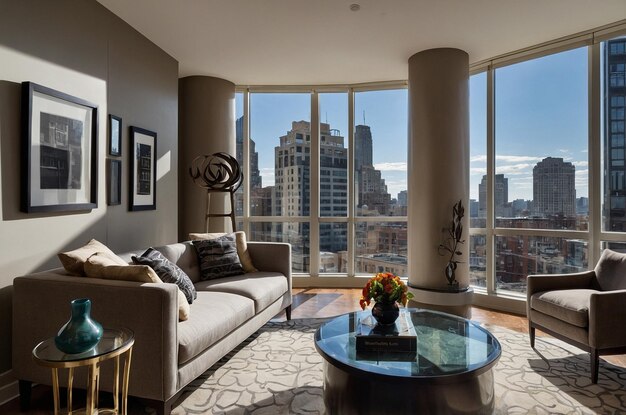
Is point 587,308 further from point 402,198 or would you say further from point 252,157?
point 252,157

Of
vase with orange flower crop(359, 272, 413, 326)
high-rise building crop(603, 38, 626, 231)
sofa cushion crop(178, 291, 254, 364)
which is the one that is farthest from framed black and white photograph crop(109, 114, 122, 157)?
high-rise building crop(603, 38, 626, 231)

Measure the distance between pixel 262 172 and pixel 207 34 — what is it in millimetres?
2255

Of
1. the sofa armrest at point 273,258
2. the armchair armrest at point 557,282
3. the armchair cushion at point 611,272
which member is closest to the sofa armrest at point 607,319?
the armchair cushion at point 611,272

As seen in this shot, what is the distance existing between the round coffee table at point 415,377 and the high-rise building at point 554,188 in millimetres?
2568

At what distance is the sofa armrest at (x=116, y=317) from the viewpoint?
2064 millimetres

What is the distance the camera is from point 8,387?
2.47 metres

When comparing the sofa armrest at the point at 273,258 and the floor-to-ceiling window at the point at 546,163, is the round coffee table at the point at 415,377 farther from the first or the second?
the floor-to-ceiling window at the point at 546,163

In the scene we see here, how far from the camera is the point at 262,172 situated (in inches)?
228

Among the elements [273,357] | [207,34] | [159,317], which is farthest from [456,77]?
[159,317]

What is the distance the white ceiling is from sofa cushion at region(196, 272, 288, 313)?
240 centimetres

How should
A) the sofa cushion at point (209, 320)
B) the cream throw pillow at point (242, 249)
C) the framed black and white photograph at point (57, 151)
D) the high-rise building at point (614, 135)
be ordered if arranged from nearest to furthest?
the sofa cushion at point (209, 320), the framed black and white photograph at point (57, 151), the high-rise building at point (614, 135), the cream throw pillow at point (242, 249)

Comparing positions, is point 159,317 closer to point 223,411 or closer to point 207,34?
point 223,411

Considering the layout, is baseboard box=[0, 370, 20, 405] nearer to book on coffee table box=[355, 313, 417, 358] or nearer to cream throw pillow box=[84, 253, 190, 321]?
cream throw pillow box=[84, 253, 190, 321]

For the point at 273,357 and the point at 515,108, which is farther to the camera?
the point at 515,108
